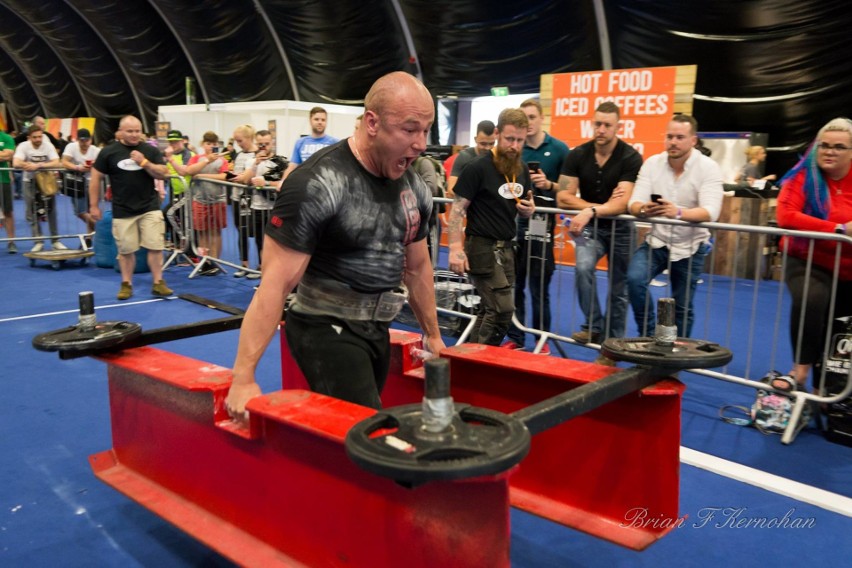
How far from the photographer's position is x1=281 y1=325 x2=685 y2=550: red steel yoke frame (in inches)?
102

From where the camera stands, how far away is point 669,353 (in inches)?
104

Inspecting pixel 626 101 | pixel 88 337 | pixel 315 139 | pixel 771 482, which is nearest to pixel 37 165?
pixel 315 139

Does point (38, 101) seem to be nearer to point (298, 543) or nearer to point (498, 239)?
point (498, 239)

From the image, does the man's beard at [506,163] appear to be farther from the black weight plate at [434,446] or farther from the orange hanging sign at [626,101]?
the orange hanging sign at [626,101]

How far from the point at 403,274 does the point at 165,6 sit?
70.2ft

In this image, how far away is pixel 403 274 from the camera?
2871 mm

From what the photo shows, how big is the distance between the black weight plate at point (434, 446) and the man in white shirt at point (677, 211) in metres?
3.44

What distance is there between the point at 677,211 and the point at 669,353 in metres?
2.58

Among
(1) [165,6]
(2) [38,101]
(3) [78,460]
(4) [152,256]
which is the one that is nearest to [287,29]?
(1) [165,6]

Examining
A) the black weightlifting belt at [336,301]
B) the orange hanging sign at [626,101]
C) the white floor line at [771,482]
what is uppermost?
the orange hanging sign at [626,101]

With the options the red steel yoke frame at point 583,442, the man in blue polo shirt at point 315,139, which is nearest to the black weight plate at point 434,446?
the red steel yoke frame at point 583,442

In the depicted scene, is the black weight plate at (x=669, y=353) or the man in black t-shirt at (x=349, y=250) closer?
the man in black t-shirt at (x=349, y=250)

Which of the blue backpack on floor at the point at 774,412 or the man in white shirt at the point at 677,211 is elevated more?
the man in white shirt at the point at 677,211

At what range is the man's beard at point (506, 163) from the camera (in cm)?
498
